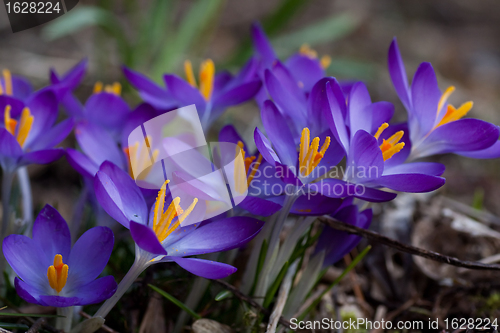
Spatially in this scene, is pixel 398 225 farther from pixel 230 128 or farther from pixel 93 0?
pixel 93 0

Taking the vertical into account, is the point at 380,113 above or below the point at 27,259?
above

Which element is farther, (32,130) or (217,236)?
(32,130)

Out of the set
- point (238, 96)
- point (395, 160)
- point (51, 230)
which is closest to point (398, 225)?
point (395, 160)

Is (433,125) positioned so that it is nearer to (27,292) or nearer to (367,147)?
(367,147)

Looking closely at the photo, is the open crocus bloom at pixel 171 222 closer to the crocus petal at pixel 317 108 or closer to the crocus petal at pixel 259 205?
the crocus petal at pixel 259 205

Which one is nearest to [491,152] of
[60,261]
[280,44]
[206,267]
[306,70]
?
[306,70]

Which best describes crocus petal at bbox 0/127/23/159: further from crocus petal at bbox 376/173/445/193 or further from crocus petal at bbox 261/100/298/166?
crocus petal at bbox 376/173/445/193

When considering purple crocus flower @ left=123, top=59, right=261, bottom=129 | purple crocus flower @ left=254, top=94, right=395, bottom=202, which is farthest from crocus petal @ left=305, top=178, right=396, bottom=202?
purple crocus flower @ left=123, top=59, right=261, bottom=129
